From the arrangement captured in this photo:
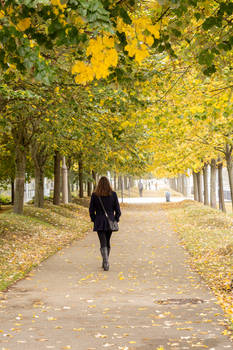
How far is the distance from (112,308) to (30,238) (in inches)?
333

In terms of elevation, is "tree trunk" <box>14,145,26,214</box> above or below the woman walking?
above

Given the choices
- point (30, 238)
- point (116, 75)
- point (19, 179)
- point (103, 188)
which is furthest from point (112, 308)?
point (19, 179)

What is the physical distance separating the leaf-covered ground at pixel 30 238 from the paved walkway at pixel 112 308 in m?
0.42

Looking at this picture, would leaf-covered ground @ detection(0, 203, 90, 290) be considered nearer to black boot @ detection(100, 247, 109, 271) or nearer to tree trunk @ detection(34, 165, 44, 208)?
tree trunk @ detection(34, 165, 44, 208)

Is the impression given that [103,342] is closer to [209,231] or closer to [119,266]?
[119,266]

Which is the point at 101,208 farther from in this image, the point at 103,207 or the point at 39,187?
the point at 39,187

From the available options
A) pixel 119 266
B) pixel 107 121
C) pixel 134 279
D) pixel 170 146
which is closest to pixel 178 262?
pixel 119 266

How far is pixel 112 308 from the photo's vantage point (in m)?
7.22

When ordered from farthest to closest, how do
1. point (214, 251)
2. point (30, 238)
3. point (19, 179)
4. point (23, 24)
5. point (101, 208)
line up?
point (19, 179), point (30, 238), point (214, 251), point (101, 208), point (23, 24)

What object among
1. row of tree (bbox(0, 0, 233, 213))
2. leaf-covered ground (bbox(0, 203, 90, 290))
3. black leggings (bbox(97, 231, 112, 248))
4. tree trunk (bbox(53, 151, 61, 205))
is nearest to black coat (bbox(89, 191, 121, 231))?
black leggings (bbox(97, 231, 112, 248))

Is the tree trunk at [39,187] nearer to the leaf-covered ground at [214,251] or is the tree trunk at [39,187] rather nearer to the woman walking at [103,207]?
the leaf-covered ground at [214,251]

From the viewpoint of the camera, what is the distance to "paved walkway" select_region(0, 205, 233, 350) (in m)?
5.55

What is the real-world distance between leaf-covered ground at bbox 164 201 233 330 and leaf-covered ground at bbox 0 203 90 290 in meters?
3.59

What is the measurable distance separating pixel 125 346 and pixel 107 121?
809cm
